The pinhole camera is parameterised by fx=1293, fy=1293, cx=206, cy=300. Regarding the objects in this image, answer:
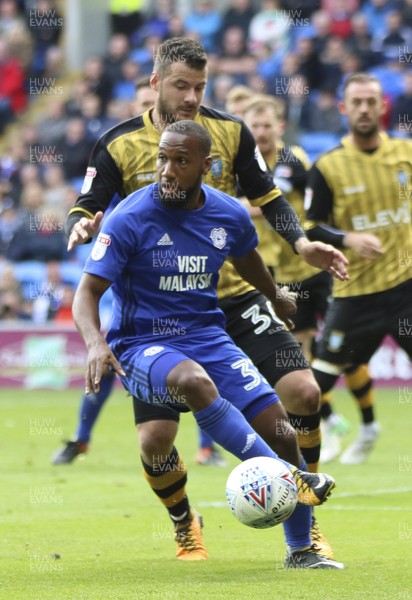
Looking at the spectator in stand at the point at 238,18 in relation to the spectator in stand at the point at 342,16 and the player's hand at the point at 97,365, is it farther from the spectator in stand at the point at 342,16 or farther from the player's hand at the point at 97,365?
the player's hand at the point at 97,365

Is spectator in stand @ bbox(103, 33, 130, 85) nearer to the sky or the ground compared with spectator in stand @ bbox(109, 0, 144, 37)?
nearer to the ground

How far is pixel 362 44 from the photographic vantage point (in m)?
19.1

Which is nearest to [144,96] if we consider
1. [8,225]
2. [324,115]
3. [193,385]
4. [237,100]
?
[237,100]

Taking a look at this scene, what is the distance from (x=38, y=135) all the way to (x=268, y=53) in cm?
441

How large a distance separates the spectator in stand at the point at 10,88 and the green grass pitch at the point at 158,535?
13.0 metres

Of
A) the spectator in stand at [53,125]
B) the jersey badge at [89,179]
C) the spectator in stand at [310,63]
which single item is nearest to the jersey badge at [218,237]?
the jersey badge at [89,179]

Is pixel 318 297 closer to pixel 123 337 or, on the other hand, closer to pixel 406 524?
pixel 406 524

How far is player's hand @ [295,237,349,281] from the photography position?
6281 millimetres

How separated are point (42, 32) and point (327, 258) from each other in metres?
19.7

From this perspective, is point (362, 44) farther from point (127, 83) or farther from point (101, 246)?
point (101, 246)

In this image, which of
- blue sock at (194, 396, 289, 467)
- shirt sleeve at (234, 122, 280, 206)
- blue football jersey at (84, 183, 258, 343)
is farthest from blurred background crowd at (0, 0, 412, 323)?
blue sock at (194, 396, 289, 467)

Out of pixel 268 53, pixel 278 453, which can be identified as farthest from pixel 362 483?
pixel 268 53

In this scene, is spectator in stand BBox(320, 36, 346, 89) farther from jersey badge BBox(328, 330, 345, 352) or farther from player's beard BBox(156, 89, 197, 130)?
player's beard BBox(156, 89, 197, 130)

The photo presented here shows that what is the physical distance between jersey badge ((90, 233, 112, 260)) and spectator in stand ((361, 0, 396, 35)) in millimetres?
14759
